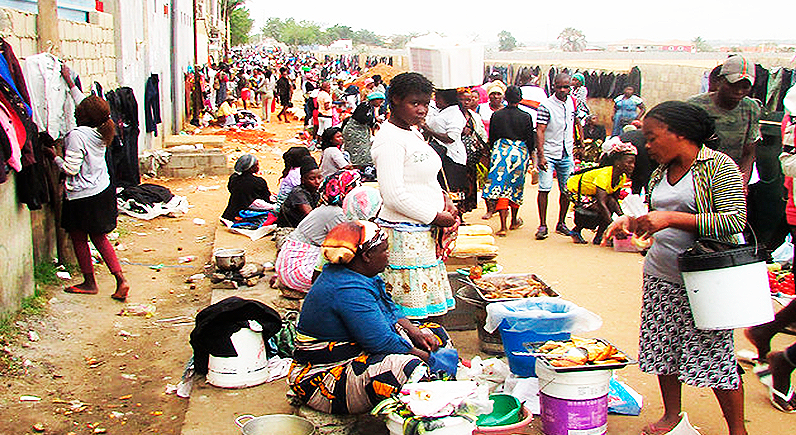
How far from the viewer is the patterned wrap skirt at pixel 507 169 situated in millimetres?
9297

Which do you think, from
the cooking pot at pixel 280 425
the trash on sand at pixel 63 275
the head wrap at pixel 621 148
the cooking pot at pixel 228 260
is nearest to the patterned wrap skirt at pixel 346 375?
the cooking pot at pixel 280 425

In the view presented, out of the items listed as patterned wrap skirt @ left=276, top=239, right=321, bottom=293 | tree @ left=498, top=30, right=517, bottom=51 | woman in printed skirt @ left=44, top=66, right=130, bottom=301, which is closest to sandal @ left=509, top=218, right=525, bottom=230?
patterned wrap skirt @ left=276, top=239, right=321, bottom=293

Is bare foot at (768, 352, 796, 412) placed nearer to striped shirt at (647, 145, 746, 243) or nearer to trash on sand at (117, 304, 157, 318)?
striped shirt at (647, 145, 746, 243)

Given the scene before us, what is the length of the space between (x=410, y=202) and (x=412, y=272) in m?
0.44

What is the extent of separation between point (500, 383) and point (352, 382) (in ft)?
3.79

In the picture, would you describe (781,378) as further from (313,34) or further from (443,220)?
(313,34)

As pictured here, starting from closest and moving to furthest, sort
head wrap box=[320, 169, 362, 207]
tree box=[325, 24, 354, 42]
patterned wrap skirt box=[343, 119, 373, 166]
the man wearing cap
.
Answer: the man wearing cap → head wrap box=[320, 169, 362, 207] → patterned wrap skirt box=[343, 119, 373, 166] → tree box=[325, 24, 354, 42]

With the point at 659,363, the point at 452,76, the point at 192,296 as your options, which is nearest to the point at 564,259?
the point at 452,76

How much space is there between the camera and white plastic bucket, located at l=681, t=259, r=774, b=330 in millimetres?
3764

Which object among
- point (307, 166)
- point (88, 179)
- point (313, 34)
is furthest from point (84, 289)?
point (313, 34)

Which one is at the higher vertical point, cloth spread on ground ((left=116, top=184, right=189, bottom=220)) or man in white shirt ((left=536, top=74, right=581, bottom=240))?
man in white shirt ((left=536, top=74, right=581, bottom=240))

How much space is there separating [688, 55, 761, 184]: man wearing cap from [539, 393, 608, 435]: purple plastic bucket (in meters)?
2.58

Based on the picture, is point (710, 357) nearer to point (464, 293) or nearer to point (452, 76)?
point (464, 293)

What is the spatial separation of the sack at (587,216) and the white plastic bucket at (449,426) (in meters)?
5.91
